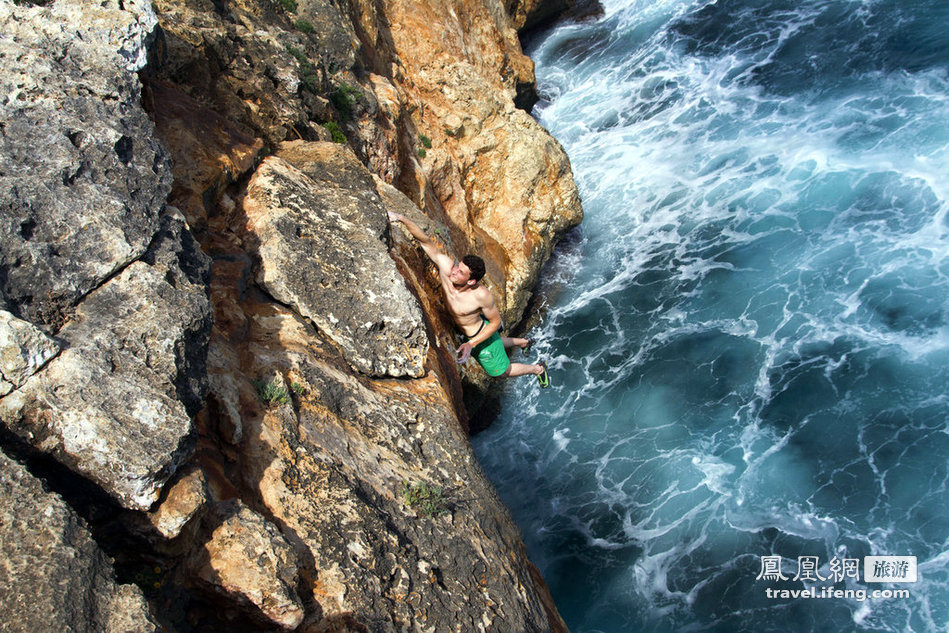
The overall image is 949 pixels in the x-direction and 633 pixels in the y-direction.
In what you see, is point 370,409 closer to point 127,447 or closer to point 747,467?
point 127,447

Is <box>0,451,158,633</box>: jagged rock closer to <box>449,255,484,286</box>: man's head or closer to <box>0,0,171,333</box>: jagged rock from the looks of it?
<box>0,0,171,333</box>: jagged rock

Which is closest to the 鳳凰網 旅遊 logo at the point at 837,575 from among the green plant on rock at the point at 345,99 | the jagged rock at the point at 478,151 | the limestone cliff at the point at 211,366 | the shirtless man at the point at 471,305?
the limestone cliff at the point at 211,366

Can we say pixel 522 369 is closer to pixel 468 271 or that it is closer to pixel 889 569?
pixel 468 271

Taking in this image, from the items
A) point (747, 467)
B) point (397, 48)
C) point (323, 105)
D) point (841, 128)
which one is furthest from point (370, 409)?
point (841, 128)

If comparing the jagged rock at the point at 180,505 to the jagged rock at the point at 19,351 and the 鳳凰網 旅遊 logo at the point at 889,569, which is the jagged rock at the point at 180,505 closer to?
the jagged rock at the point at 19,351

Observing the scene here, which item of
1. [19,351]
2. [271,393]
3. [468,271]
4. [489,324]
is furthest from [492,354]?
[19,351]

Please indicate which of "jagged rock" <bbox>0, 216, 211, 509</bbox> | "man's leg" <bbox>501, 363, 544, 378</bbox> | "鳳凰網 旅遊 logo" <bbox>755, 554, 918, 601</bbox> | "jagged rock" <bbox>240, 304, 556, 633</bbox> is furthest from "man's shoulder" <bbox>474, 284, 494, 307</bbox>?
"鳳凰網 旅遊 logo" <bbox>755, 554, 918, 601</bbox>
